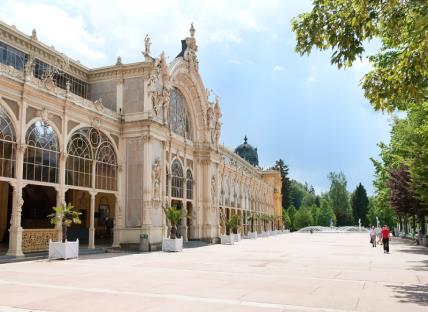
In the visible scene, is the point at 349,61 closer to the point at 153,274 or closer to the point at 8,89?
the point at 153,274

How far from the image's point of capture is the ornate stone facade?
22839mm

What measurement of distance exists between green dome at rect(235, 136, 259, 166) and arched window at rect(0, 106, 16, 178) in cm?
7459

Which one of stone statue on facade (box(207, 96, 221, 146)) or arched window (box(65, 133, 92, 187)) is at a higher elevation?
stone statue on facade (box(207, 96, 221, 146))

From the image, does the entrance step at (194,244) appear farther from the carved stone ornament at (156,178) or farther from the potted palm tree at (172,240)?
the carved stone ornament at (156,178)

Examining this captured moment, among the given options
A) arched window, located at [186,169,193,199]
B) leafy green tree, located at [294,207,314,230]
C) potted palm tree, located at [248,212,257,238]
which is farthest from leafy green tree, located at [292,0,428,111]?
leafy green tree, located at [294,207,314,230]

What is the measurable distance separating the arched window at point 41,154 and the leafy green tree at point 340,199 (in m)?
102

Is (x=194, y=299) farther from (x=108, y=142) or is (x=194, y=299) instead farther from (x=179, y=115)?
(x=179, y=115)

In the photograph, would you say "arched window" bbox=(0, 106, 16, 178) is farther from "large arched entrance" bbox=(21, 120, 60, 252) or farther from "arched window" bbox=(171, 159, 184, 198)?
"arched window" bbox=(171, 159, 184, 198)

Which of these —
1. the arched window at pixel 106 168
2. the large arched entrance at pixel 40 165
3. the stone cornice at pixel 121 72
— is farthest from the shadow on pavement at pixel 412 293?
the stone cornice at pixel 121 72

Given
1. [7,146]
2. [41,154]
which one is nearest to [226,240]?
[41,154]

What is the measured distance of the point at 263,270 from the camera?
722 inches

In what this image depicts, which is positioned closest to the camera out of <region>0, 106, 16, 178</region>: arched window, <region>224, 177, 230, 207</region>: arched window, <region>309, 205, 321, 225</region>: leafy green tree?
<region>0, 106, 16, 178</region>: arched window

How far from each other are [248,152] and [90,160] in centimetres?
6924

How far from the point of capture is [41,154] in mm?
23969
